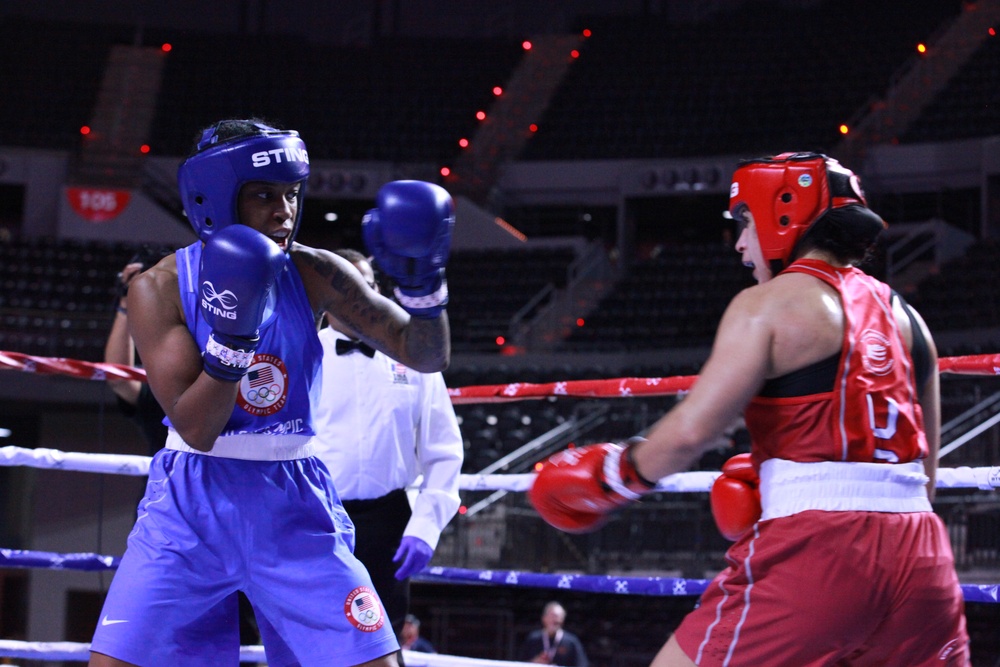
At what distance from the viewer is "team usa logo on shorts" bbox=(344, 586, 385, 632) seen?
69.9 inches

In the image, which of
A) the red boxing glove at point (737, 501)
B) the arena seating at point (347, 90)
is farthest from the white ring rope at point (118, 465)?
the arena seating at point (347, 90)

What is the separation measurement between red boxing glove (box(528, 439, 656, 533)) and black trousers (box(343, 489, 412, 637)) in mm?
975

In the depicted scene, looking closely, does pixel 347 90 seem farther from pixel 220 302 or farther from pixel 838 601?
pixel 838 601

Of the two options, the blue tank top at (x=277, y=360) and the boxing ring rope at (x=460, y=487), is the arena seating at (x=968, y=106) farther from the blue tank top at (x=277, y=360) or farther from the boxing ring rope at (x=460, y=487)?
the blue tank top at (x=277, y=360)

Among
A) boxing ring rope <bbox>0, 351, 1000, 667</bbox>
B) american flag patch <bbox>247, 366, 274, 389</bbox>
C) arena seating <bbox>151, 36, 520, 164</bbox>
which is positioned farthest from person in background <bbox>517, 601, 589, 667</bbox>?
arena seating <bbox>151, 36, 520, 164</bbox>

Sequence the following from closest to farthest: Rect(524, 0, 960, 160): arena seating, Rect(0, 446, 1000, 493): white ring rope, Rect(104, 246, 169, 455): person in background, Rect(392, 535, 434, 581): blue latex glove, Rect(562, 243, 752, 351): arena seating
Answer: Rect(392, 535, 434, 581): blue latex glove
Rect(0, 446, 1000, 493): white ring rope
Rect(104, 246, 169, 455): person in background
Rect(562, 243, 752, 351): arena seating
Rect(524, 0, 960, 160): arena seating

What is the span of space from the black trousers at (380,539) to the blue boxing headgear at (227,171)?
36.8 inches

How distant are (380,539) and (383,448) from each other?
220 millimetres

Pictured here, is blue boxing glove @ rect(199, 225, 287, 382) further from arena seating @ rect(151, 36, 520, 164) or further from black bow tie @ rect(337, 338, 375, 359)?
arena seating @ rect(151, 36, 520, 164)

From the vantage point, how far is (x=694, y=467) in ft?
27.9

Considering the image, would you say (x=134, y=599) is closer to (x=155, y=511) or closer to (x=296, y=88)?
(x=155, y=511)

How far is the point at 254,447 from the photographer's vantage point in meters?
1.86

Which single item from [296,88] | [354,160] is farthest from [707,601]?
[296,88]

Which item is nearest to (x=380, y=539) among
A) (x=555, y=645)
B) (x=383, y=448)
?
(x=383, y=448)
